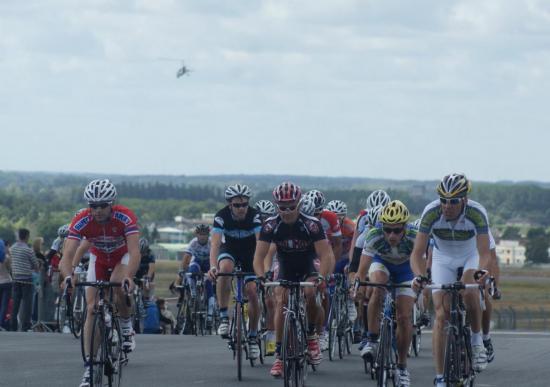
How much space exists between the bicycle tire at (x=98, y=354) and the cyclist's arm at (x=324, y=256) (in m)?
2.45

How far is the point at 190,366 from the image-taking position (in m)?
17.0

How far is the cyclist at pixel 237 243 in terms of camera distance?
54.4 ft

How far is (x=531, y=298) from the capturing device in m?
102

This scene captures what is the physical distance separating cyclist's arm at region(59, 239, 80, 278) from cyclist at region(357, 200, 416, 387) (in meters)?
2.83

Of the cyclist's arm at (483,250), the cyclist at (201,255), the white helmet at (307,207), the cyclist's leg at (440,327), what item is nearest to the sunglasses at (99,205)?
the cyclist's leg at (440,327)

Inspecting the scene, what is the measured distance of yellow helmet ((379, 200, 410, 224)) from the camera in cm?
1376

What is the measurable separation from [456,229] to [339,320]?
5579 millimetres

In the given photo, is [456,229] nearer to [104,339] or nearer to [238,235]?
[104,339]

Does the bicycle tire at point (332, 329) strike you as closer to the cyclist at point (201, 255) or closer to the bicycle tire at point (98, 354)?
the cyclist at point (201, 255)

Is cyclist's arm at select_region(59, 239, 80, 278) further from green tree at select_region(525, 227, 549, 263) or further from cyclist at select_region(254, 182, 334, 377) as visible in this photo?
green tree at select_region(525, 227, 549, 263)

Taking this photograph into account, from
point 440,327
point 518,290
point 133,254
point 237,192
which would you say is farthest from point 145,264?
point 518,290

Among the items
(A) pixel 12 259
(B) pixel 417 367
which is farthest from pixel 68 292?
(B) pixel 417 367

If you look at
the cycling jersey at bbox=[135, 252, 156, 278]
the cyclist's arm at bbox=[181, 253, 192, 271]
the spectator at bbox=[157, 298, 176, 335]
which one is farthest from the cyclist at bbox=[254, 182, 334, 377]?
the spectator at bbox=[157, 298, 176, 335]

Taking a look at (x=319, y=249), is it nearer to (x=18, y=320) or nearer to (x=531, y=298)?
(x=18, y=320)
